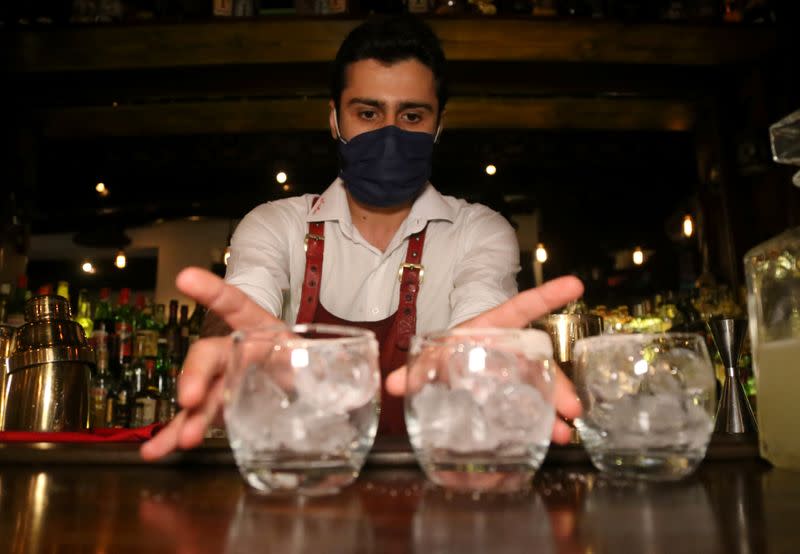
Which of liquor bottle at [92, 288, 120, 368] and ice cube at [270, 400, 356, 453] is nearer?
ice cube at [270, 400, 356, 453]

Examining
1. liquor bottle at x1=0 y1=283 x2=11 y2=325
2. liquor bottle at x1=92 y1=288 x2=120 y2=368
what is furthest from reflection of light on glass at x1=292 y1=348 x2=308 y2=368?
liquor bottle at x1=0 y1=283 x2=11 y2=325

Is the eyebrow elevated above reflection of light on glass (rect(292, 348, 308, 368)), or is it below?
above

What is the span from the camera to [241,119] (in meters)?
3.74

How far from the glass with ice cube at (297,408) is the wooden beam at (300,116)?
10.4ft

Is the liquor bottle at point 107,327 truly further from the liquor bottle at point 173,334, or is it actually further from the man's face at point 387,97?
the man's face at point 387,97

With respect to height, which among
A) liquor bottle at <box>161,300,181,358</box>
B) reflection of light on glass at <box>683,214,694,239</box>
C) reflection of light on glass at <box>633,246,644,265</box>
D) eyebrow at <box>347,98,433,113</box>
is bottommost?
liquor bottle at <box>161,300,181,358</box>

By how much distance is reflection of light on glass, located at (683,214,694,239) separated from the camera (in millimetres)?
4098

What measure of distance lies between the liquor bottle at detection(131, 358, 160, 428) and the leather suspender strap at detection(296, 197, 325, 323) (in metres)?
1.56

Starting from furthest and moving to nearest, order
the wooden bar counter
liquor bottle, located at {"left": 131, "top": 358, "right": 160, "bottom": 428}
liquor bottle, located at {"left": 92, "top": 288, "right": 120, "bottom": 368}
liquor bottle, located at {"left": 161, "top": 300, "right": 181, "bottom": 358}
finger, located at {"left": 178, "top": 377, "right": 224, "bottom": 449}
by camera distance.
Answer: liquor bottle, located at {"left": 161, "top": 300, "right": 181, "bottom": 358}, liquor bottle, located at {"left": 92, "top": 288, "right": 120, "bottom": 368}, liquor bottle, located at {"left": 131, "top": 358, "right": 160, "bottom": 428}, finger, located at {"left": 178, "top": 377, "right": 224, "bottom": 449}, the wooden bar counter

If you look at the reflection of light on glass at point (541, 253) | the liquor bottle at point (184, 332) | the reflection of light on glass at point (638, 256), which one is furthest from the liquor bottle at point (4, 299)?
the reflection of light on glass at point (638, 256)

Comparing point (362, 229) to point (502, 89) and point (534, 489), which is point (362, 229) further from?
point (502, 89)

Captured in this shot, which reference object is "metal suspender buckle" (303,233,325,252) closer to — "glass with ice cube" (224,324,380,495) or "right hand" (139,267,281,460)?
"right hand" (139,267,281,460)

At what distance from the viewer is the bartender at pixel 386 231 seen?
1.66 metres

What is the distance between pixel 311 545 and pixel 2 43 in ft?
11.3
